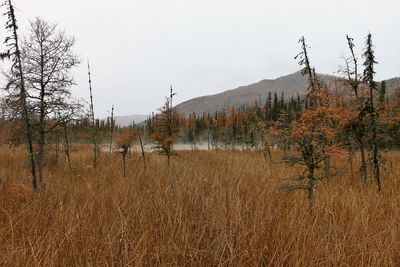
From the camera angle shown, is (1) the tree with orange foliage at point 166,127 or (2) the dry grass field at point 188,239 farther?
(1) the tree with orange foliage at point 166,127

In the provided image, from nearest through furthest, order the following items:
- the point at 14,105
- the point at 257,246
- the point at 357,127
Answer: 1. the point at 257,246
2. the point at 14,105
3. the point at 357,127

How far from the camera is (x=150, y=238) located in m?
2.41

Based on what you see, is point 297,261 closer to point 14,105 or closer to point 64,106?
point 14,105

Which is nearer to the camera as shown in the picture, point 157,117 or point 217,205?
point 217,205

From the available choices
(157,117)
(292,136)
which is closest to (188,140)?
(157,117)

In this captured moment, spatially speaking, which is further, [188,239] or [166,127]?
[166,127]

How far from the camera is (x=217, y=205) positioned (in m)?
2.93

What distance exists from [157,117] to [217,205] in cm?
1371

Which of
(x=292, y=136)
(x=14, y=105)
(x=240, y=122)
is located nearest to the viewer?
(x=292, y=136)

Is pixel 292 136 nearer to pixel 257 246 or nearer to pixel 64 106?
pixel 257 246

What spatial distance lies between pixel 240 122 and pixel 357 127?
68.7 metres

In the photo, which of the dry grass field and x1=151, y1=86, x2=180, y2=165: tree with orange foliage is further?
x1=151, y1=86, x2=180, y2=165: tree with orange foliage

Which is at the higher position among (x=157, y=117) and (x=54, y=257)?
(x=157, y=117)

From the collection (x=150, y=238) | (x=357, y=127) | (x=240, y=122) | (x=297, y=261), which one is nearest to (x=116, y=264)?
(x=150, y=238)
